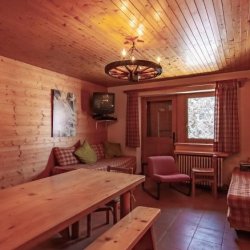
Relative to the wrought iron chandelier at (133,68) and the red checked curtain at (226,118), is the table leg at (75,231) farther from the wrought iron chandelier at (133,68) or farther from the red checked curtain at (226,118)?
the red checked curtain at (226,118)

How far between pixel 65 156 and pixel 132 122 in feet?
6.13

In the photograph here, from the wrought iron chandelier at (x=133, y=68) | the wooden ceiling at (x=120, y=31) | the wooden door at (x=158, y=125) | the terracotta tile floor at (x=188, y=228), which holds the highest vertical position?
the wooden ceiling at (x=120, y=31)

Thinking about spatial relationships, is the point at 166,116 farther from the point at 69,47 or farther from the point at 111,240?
the point at 111,240

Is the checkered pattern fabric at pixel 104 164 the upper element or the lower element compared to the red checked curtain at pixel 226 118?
lower

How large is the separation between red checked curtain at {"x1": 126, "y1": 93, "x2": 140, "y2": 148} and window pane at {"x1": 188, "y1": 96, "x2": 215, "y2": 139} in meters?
1.22

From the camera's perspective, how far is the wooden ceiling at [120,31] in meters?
2.12

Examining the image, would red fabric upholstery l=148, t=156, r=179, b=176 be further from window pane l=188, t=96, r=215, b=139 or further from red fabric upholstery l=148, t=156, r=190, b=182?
window pane l=188, t=96, r=215, b=139

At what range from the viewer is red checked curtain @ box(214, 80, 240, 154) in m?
4.39

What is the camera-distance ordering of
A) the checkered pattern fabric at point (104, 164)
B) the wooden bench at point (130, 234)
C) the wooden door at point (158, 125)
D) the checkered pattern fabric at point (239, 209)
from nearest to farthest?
the wooden bench at point (130, 234) < the checkered pattern fabric at point (239, 209) < the checkered pattern fabric at point (104, 164) < the wooden door at point (158, 125)

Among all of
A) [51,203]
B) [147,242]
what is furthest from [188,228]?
[51,203]

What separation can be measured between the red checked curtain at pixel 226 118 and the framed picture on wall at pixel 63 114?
9.52ft

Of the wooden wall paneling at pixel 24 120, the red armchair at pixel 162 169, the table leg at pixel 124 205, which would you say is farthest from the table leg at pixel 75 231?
the red armchair at pixel 162 169

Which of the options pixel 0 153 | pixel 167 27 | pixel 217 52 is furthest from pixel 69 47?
pixel 217 52

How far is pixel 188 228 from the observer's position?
2867 millimetres
